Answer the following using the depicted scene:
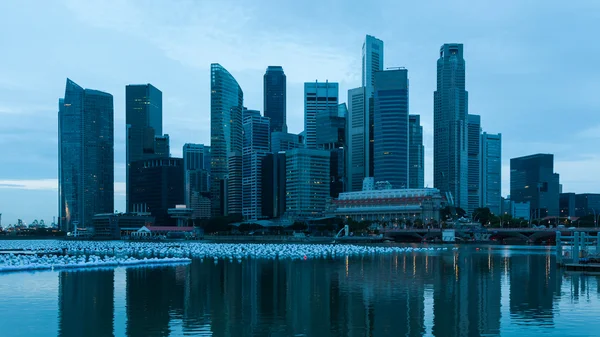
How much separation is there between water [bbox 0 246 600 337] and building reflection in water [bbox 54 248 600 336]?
76 mm

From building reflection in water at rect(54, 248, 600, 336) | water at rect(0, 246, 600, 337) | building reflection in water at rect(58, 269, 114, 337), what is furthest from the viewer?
building reflection in water at rect(54, 248, 600, 336)

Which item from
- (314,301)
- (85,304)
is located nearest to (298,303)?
(314,301)

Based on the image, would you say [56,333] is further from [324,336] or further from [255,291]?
[255,291]

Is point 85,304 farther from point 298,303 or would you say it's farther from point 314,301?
point 314,301

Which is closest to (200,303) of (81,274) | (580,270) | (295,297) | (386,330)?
(295,297)

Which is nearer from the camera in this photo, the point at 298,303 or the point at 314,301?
the point at 298,303

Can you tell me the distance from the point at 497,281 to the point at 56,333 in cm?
4396

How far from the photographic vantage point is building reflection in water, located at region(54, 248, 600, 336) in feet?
112

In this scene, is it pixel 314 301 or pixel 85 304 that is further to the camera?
pixel 314 301

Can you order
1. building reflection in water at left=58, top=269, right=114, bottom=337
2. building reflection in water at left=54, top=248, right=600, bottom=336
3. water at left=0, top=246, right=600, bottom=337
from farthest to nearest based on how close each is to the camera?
building reflection in water at left=54, top=248, right=600, bottom=336 < building reflection in water at left=58, top=269, right=114, bottom=337 < water at left=0, top=246, right=600, bottom=337

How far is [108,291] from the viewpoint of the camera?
51.7m

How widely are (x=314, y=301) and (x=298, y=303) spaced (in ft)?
4.88

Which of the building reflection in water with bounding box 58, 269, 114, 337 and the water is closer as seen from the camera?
the water

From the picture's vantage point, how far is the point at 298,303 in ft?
144
